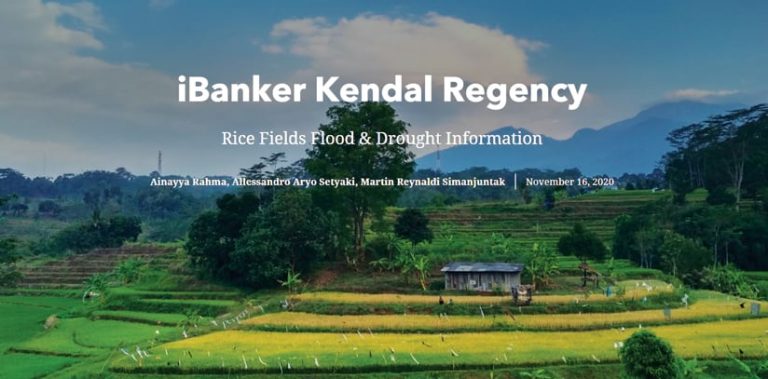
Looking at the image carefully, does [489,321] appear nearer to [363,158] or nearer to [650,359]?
[650,359]

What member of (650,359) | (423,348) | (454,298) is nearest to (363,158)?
(454,298)

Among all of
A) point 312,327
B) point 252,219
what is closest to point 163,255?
point 252,219

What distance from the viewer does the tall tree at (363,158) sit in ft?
128

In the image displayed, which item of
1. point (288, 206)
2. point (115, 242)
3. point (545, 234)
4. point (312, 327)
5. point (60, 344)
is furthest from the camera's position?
point (115, 242)

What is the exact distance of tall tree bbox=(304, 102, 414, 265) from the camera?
1531 inches

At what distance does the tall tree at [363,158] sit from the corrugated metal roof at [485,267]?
23.7 feet

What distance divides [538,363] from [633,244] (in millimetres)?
33990

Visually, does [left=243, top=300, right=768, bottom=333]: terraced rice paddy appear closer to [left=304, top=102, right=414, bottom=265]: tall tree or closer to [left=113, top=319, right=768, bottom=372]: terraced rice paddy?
[left=113, top=319, right=768, bottom=372]: terraced rice paddy

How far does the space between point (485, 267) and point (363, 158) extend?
10.4 m

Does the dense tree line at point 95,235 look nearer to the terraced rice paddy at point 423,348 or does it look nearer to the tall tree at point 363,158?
the tall tree at point 363,158

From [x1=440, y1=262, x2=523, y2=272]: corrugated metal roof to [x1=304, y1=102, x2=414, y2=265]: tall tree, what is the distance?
722 cm

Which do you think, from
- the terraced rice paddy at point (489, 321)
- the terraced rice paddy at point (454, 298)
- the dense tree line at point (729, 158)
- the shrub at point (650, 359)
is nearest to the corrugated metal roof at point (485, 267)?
the terraced rice paddy at point (454, 298)

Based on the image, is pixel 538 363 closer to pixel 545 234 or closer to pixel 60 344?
pixel 60 344

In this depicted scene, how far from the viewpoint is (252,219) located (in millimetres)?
39500
